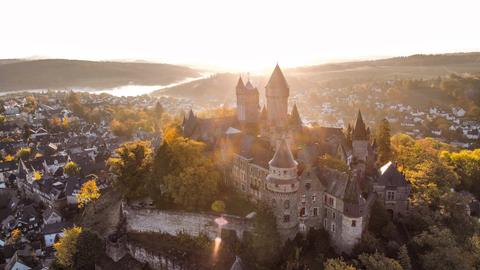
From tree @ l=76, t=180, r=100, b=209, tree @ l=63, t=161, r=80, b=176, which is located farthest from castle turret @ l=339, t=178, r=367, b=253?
tree @ l=63, t=161, r=80, b=176

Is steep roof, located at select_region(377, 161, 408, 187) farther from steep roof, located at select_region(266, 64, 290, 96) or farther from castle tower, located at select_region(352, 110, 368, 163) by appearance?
steep roof, located at select_region(266, 64, 290, 96)

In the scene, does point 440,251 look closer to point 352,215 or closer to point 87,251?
point 352,215

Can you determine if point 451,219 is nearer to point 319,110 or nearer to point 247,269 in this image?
point 247,269

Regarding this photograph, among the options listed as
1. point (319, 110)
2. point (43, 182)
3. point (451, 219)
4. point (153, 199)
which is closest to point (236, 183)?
point (153, 199)

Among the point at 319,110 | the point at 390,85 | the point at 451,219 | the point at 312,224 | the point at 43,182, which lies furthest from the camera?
the point at 390,85

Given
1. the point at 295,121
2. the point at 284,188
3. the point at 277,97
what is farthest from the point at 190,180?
the point at 277,97

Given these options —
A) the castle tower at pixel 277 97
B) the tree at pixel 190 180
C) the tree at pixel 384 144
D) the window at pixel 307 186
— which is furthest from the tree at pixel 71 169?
the tree at pixel 384 144

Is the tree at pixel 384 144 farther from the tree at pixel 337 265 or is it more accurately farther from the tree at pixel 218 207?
the tree at pixel 218 207
